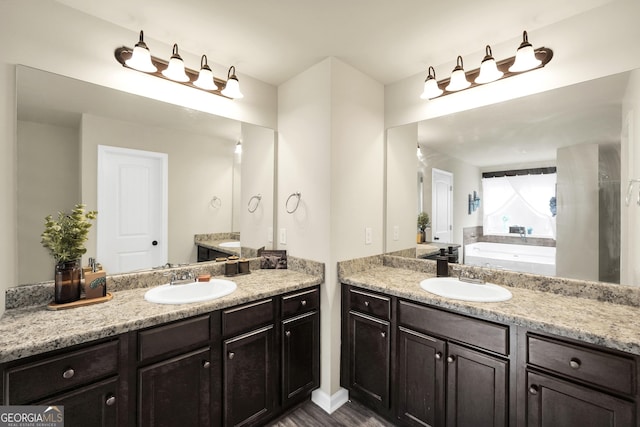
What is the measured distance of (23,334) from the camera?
3.66 feet

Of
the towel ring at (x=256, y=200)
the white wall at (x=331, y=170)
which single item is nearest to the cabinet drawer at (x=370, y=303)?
the white wall at (x=331, y=170)

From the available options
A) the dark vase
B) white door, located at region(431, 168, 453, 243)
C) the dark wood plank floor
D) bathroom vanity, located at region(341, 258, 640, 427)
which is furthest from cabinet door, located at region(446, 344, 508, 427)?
the dark vase

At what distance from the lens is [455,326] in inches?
60.2

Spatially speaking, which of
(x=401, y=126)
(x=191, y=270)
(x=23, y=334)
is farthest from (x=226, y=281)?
(x=401, y=126)

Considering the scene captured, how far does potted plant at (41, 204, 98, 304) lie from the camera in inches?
56.3

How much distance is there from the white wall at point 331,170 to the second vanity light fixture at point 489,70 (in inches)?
20.2

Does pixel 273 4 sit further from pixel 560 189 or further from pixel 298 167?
pixel 560 189

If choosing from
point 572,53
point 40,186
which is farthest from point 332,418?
point 572,53

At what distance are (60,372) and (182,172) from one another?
1.29 m

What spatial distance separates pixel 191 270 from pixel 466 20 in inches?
91.4

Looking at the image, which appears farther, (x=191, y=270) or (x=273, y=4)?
(x=191, y=270)

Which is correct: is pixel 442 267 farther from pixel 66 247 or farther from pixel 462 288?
pixel 66 247

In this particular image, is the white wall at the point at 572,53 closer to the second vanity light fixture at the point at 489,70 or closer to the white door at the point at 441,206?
the second vanity light fixture at the point at 489,70

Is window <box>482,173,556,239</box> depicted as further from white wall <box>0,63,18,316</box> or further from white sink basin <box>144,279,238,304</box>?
white wall <box>0,63,18,316</box>
